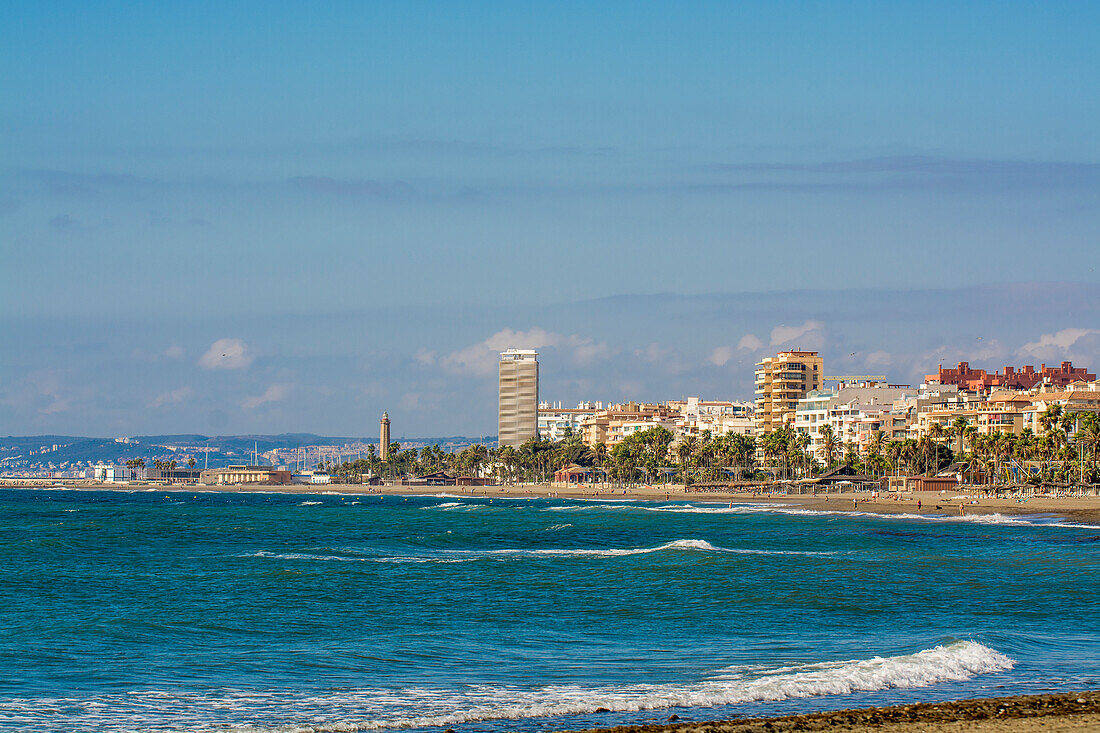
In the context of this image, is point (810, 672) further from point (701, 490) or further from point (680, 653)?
point (701, 490)

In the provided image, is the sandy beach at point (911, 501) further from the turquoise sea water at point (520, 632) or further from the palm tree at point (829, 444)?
the turquoise sea water at point (520, 632)

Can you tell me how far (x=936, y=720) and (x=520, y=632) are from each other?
43.6 feet

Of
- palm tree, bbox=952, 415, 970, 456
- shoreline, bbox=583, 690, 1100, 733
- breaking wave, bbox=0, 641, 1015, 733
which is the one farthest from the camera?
palm tree, bbox=952, 415, 970, 456

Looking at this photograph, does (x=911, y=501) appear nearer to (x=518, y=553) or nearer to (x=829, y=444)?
(x=829, y=444)

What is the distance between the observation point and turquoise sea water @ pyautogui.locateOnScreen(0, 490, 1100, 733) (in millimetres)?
21797

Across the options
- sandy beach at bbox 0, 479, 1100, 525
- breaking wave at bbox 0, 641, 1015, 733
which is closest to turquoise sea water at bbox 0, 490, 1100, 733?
breaking wave at bbox 0, 641, 1015, 733

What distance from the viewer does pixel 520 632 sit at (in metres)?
30.5

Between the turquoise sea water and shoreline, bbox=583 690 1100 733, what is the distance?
1.29 metres

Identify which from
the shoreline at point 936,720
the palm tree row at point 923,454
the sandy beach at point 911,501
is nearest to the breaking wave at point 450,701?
the shoreline at point 936,720

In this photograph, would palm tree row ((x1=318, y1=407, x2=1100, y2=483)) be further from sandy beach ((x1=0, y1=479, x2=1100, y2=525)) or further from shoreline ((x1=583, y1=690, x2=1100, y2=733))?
shoreline ((x1=583, y1=690, x2=1100, y2=733))

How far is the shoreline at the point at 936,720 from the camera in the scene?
18.4m

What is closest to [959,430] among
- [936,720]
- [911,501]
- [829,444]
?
[829,444]

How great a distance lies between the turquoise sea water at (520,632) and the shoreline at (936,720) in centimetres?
129

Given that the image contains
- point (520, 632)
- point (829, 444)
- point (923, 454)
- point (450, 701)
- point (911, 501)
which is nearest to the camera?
point (450, 701)
